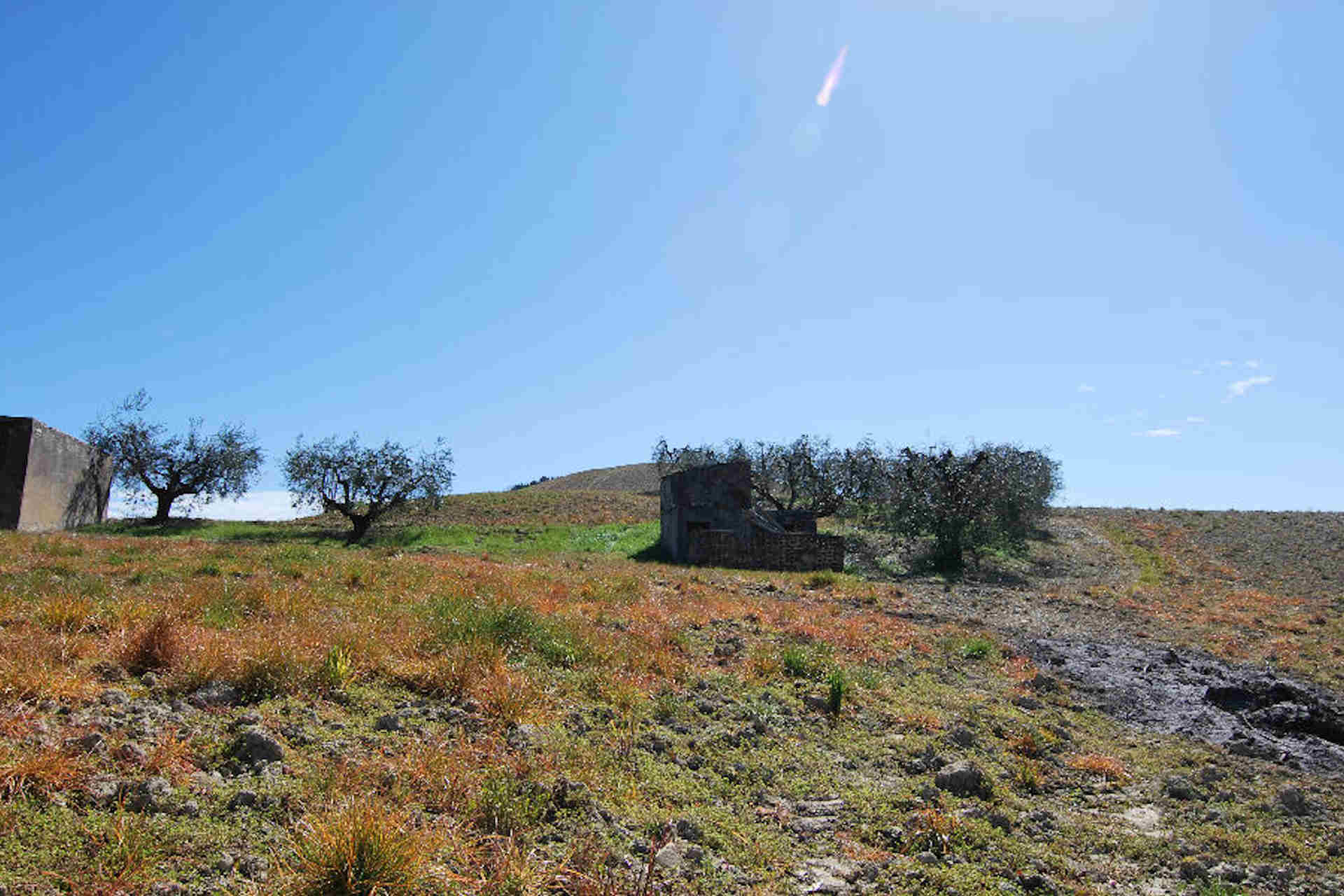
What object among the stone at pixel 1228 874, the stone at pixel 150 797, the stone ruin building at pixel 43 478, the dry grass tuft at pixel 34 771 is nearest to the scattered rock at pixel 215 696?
the dry grass tuft at pixel 34 771

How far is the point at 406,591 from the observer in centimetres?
1138

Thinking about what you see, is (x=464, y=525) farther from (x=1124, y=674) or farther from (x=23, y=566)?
(x=1124, y=674)

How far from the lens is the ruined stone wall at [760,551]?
25844mm

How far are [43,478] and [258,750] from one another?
27.8m

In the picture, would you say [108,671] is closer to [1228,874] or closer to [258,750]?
[258,750]

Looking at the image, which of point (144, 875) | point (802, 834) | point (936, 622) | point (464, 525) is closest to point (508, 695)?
point (802, 834)

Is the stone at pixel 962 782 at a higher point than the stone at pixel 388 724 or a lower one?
→ lower

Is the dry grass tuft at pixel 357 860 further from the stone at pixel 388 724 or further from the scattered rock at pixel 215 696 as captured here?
the scattered rock at pixel 215 696

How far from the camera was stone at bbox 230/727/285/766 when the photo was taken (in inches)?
193

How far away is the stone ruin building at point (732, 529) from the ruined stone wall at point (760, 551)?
0.08 feet

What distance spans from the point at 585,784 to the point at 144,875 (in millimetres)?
2505

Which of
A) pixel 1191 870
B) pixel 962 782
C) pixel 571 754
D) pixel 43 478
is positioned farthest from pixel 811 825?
pixel 43 478

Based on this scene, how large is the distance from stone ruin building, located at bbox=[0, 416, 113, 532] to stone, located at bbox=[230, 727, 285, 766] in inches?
985

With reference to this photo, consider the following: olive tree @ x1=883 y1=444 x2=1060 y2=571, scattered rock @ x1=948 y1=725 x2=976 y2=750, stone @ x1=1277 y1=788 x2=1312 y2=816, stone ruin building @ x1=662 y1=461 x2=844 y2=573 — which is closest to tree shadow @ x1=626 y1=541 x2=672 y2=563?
stone ruin building @ x1=662 y1=461 x2=844 y2=573
